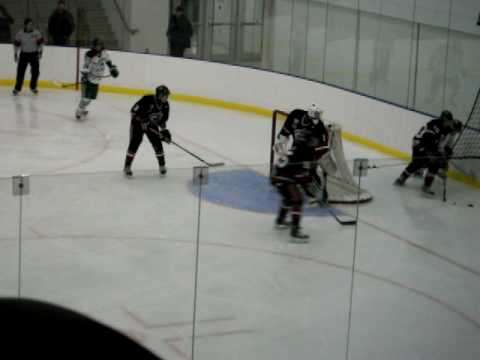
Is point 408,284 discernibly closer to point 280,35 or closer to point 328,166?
point 328,166

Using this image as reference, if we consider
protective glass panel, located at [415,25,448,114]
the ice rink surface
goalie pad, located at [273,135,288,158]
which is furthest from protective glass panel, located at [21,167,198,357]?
protective glass panel, located at [415,25,448,114]

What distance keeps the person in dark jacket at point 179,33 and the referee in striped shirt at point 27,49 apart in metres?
2.51

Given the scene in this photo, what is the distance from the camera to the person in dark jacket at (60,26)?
50.3 ft

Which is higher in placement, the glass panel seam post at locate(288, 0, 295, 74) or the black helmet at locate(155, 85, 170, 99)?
the glass panel seam post at locate(288, 0, 295, 74)

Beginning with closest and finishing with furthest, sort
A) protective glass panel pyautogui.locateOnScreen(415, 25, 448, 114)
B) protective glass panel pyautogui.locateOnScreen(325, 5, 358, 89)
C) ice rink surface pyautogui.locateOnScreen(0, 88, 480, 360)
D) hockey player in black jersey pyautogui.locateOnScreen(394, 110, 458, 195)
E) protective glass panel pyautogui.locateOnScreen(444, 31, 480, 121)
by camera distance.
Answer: ice rink surface pyautogui.locateOnScreen(0, 88, 480, 360) → hockey player in black jersey pyautogui.locateOnScreen(394, 110, 458, 195) → protective glass panel pyautogui.locateOnScreen(444, 31, 480, 121) → protective glass panel pyautogui.locateOnScreen(415, 25, 448, 114) → protective glass panel pyautogui.locateOnScreen(325, 5, 358, 89)

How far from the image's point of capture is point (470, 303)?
3.56m

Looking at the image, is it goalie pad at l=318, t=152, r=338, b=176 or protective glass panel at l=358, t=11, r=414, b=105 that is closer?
goalie pad at l=318, t=152, r=338, b=176

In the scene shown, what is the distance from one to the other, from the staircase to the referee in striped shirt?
72.8 inches

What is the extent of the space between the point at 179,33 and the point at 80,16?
2.19m

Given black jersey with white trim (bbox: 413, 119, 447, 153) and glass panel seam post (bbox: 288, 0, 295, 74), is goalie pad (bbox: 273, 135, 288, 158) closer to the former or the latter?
black jersey with white trim (bbox: 413, 119, 447, 153)

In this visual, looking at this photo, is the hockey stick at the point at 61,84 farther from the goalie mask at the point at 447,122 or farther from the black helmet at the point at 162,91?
the goalie mask at the point at 447,122

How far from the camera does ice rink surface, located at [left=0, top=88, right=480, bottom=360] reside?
293cm

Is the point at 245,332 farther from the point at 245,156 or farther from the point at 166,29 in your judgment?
the point at 166,29

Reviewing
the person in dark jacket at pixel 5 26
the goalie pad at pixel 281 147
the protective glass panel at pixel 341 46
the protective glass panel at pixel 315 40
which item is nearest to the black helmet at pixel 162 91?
the goalie pad at pixel 281 147
